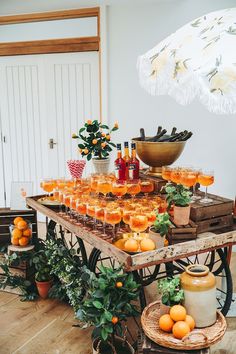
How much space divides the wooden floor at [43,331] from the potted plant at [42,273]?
10 centimetres

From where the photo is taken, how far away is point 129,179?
8.66ft

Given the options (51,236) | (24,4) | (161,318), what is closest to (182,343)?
(161,318)

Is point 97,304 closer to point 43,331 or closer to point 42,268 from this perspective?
point 43,331

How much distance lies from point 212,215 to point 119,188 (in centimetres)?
56

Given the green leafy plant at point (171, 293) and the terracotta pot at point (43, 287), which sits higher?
the green leafy plant at point (171, 293)

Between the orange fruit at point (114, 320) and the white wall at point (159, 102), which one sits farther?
the white wall at point (159, 102)

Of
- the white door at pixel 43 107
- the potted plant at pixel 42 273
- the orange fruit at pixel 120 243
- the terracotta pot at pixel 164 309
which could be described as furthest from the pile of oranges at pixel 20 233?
the white door at pixel 43 107

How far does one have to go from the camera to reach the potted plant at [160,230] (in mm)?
1964

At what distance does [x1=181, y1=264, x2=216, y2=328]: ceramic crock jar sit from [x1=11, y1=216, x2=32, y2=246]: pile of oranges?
1.61 m

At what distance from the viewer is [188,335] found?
172cm

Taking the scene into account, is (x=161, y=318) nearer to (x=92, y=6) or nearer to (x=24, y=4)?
(x=92, y=6)

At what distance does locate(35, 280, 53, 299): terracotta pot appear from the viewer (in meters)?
3.03

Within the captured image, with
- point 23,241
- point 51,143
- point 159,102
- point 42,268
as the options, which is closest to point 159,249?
point 42,268

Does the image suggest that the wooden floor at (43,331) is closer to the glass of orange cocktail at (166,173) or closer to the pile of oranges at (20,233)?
the pile of oranges at (20,233)
